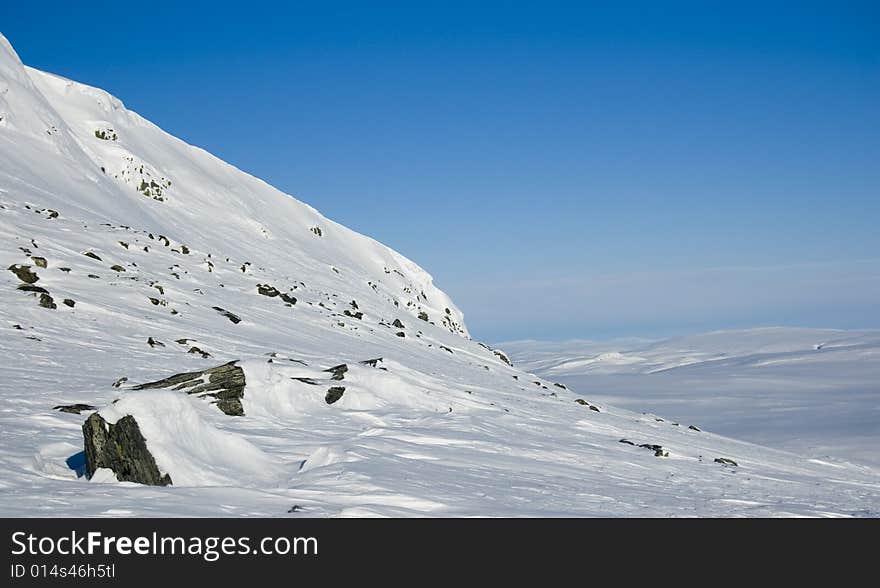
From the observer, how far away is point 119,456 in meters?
10.3

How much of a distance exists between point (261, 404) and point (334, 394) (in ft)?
8.70

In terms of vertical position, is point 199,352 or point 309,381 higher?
point 199,352

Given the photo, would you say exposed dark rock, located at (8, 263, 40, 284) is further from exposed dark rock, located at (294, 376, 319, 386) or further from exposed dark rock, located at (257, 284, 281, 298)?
exposed dark rock, located at (257, 284, 281, 298)

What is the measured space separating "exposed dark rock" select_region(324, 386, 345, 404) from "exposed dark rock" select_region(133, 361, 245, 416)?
2.74m

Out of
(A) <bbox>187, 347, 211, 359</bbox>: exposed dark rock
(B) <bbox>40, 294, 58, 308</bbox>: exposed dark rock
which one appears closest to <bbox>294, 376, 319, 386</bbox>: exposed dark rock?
(A) <bbox>187, 347, 211, 359</bbox>: exposed dark rock

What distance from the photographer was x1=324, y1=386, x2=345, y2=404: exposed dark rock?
19047mm

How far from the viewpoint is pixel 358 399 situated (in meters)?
19.7

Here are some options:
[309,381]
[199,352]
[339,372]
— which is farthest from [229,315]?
[309,381]

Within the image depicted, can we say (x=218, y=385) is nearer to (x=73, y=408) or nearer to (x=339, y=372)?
(x=73, y=408)

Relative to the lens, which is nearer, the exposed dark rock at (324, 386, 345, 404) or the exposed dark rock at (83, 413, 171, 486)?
the exposed dark rock at (83, 413, 171, 486)

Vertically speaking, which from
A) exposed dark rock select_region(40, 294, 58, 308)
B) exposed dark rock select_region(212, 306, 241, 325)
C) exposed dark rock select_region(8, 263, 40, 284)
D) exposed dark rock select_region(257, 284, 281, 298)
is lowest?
exposed dark rock select_region(40, 294, 58, 308)
